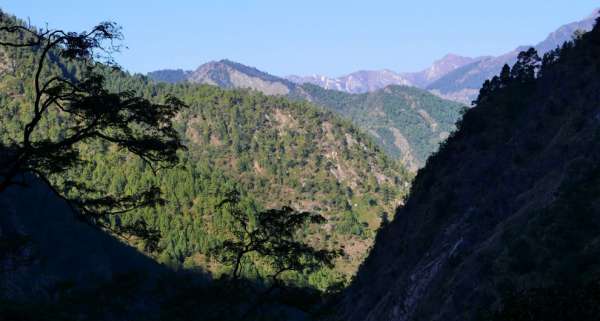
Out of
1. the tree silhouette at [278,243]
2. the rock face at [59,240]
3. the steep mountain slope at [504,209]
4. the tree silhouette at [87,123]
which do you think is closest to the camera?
the tree silhouette at [87,123]

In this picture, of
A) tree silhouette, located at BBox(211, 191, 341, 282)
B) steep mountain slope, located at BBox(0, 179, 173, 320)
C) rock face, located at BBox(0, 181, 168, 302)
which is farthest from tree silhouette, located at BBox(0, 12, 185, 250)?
rock face, located at BBox(0, 181, 168, 302)

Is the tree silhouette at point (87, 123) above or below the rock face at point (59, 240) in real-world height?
above

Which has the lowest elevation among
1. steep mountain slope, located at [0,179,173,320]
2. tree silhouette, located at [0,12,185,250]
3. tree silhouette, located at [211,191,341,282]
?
steep mountain slope, located at [0,179,173,320]

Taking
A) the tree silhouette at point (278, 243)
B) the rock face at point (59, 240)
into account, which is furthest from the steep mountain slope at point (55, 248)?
the tree silhouette at point (278, 243)

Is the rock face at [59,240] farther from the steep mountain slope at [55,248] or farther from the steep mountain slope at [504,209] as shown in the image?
the steep mountain slope at [504,209]

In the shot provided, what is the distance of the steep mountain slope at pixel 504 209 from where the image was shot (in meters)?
48.6

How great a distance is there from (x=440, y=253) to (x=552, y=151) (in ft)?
51.0

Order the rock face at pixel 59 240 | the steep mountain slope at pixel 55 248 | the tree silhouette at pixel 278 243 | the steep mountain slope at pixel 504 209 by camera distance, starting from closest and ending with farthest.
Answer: the tree silhouette at pixel 278 243 → the steep mountain slope at pixel 504 209 → the steep mountain slope at pixel 55 248 → the rock face at pixel 59 240

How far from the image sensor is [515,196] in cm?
6875

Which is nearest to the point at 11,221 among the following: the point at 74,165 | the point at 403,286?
the point at 403,286

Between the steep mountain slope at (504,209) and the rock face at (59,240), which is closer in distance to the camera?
the steep mountain slope at (504,209)

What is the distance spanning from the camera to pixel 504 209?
68.0 metres

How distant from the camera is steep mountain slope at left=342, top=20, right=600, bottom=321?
4859 cm

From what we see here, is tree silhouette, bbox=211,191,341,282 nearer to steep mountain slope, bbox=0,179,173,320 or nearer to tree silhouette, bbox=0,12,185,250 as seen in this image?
tree silhouette, bbox=0,12,185,250
